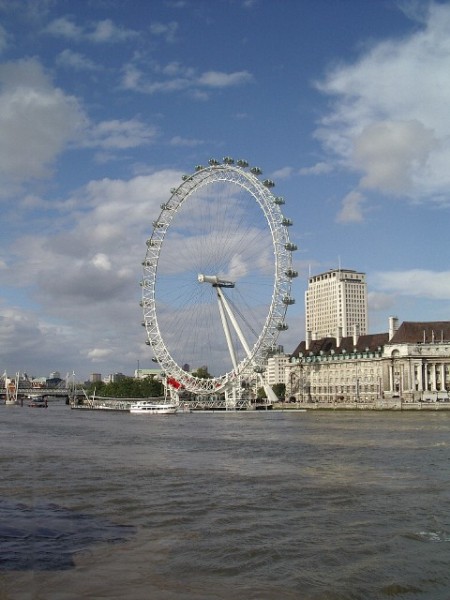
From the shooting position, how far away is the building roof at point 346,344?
97312 millimetres

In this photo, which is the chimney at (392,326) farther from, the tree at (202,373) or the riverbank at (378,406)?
the tree at (202,373)

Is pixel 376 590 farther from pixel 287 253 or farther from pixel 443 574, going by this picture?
pixel 287 253

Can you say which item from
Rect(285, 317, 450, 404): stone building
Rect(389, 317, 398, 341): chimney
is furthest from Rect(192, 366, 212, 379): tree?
Rect(389, 317, 398, 341): chimney

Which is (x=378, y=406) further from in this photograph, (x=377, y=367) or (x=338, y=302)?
(x=338, y=302)

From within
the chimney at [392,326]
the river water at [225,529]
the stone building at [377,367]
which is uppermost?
the chimney at [392,326]

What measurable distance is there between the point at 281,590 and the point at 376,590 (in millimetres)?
1135

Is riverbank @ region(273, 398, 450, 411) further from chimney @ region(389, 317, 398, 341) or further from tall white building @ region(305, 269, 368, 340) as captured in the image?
tall white building @ region(305, 269, 368, 340)

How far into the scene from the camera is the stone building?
88000 mm

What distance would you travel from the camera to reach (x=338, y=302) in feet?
531

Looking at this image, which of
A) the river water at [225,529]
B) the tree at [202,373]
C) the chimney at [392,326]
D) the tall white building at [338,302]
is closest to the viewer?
the river water at [225,529]

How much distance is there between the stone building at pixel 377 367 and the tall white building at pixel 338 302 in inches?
1987

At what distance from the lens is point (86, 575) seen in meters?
8.65

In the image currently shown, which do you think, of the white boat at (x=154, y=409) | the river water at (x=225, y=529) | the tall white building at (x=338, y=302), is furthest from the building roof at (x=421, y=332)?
the river water at (x=225, y=529)

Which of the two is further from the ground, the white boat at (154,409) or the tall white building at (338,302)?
the tall white building at (338,302)
